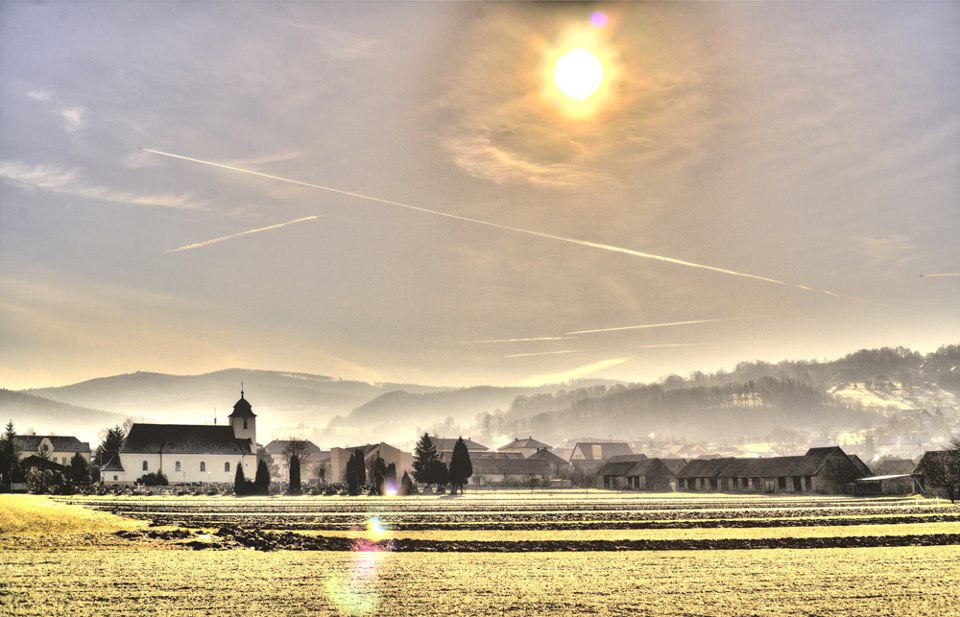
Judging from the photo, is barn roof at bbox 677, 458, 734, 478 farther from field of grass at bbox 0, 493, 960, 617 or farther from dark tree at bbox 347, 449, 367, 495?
field of grass at bbox 0, 493, 960, 617

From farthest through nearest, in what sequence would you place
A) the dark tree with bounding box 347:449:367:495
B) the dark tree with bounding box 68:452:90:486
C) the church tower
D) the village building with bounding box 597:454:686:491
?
the church tower → the village building with bounding box 597:454:686:491 → the dark tree with bounding box 68:452:90:486 → the dark tree with bounding box 347:449:367:495

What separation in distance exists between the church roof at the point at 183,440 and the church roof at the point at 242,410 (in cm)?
312

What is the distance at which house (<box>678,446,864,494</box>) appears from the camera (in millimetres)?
104562

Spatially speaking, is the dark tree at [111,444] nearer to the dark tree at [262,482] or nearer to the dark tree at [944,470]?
the dark tree at [262,482]

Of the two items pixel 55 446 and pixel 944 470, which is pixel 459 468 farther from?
pixel 55 446

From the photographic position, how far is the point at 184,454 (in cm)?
14288

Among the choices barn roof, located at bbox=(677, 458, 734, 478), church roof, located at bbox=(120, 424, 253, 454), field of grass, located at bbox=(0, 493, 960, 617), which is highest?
church roof, located at bbox=(120, 424, 253, 454)

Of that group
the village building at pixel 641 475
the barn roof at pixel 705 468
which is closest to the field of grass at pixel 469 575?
the barn roof at pixel 705 468

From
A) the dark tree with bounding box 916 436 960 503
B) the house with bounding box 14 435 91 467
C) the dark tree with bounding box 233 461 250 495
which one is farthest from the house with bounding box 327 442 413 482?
the dark tree with bounding box 916 436 960 503

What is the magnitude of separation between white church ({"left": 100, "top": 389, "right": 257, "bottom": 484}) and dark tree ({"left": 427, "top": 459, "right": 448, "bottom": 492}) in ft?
103

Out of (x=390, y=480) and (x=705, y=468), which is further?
(x=705, y=468)

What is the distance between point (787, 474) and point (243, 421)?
9036cm

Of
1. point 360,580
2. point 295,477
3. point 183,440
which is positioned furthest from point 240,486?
point 360,580

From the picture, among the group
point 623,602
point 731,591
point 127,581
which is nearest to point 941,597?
point 731,591
